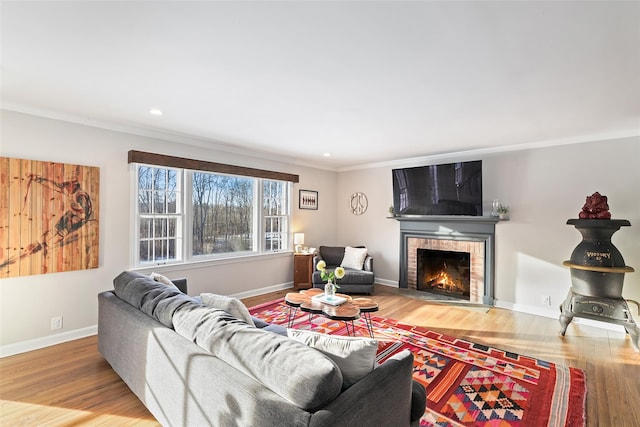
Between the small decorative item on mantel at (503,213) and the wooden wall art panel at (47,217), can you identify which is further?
the small decorative item on mantel at (503,213)

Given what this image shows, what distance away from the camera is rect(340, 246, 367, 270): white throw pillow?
18.4ft

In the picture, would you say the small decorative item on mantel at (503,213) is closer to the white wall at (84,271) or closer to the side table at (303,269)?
the side table at (303,269)

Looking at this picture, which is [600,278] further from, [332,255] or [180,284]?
[180,284]

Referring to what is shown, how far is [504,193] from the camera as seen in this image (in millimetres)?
4746

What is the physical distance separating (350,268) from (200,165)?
10.1 ft

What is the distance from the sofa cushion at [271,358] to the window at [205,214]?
265cm

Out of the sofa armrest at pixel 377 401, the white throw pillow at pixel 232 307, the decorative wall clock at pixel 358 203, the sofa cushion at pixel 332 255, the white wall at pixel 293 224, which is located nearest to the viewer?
the sofa armrest at pixel 377 401

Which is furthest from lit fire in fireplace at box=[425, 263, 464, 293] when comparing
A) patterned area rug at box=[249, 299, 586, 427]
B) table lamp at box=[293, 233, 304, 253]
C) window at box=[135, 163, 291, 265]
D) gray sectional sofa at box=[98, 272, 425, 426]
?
gray sectional sofa at box=[98, 272, 425, 426]

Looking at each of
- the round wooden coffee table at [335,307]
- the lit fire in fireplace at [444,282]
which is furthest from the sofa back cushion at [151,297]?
the lit fire in fireplace at [444,282]

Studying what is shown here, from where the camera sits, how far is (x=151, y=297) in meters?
2.31

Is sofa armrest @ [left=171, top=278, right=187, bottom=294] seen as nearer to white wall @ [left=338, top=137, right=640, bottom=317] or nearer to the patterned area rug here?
the patterned area rug

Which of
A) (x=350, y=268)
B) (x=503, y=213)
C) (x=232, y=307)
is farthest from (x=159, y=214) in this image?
(x=503, y=213)

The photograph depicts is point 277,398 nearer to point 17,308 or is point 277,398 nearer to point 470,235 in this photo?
point 17,308

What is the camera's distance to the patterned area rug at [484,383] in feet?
7.06
